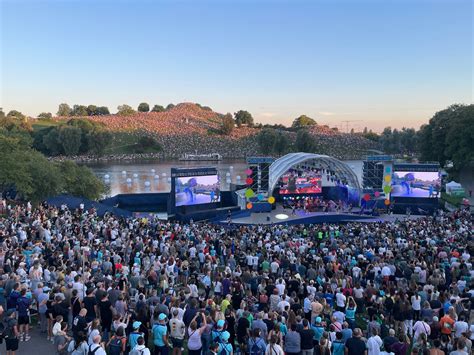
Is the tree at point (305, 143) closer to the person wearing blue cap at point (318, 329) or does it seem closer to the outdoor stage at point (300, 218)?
the outdoor stage at point (300, 218)

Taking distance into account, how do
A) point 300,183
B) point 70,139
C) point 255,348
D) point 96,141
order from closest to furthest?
point 255,348 → point 300,183 → point 70,139 → point 96,141

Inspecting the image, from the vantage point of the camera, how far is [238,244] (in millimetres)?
15867

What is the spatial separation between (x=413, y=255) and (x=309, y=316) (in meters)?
6.43

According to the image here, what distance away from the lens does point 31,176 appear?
27.2 meters

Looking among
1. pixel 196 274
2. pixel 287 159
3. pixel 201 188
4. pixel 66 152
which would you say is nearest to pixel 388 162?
pixel 287 159

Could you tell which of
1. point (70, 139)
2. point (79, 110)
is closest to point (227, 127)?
point (70, 139)

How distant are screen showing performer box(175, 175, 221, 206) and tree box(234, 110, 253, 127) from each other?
14144 centimetres

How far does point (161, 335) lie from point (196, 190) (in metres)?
21.6

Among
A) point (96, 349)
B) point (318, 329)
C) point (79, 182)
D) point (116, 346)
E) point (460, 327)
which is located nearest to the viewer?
point (96, 349)

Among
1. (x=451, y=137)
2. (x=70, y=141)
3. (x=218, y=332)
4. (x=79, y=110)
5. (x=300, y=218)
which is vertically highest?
(x=79, y=110)

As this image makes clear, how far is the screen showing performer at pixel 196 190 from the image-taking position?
1095 inches

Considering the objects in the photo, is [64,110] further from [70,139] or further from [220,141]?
[70,139]

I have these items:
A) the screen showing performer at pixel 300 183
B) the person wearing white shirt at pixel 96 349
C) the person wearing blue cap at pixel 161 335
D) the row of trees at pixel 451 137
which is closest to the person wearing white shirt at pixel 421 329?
the person wearing blue cap at pixel 161 335

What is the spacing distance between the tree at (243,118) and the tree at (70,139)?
88.6m
